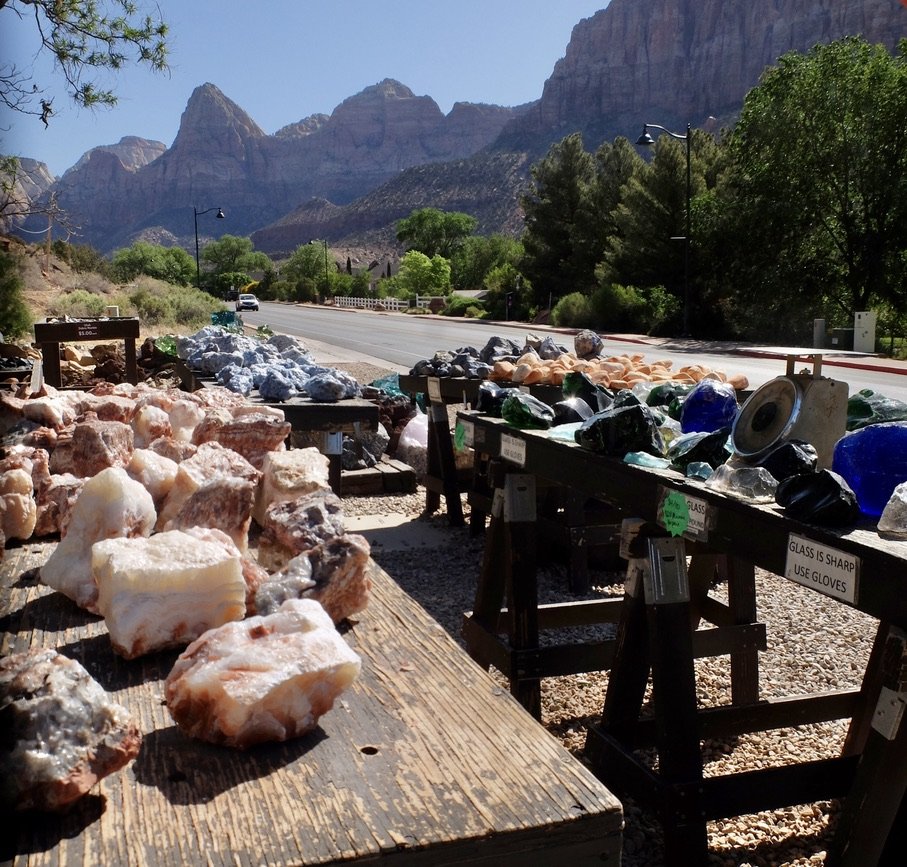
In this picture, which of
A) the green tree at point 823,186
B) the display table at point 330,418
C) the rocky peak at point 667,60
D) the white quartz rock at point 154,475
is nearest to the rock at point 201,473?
the white quartz rock at point 154,475

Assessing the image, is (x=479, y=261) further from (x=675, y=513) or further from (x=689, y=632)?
(x=675, y=513)

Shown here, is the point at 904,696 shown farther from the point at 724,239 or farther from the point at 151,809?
the point at 724,239

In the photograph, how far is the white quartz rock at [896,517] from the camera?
2.07m

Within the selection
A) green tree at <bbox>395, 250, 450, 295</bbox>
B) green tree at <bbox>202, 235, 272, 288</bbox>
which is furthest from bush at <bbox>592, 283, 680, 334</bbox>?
green tree at <bbox>202, 235, 272, 288</bbox>

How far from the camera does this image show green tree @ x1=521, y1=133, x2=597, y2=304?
49.5m

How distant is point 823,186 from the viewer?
3088 centimetres

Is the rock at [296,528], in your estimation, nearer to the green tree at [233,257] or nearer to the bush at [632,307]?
the bush at [632,307]

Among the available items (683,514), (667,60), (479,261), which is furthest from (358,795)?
(667,60)

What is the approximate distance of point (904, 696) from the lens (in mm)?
2211

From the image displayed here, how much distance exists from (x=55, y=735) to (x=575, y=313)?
39.2m

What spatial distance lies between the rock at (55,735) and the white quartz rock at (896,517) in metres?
1.55


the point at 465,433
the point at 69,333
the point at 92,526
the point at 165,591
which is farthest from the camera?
the point at 69,333

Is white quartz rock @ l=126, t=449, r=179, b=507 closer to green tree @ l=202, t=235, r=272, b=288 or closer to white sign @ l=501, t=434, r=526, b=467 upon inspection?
white sign @ l=501, t=434, r=526, b=467

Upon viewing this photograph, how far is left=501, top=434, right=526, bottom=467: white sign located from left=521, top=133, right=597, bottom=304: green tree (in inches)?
1797
